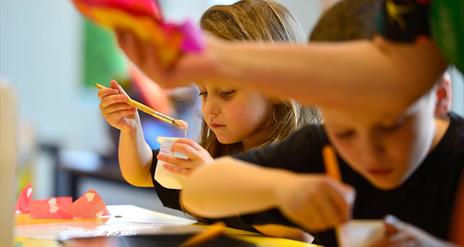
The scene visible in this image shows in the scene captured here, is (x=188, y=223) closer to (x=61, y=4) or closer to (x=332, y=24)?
(x=332, y=24)

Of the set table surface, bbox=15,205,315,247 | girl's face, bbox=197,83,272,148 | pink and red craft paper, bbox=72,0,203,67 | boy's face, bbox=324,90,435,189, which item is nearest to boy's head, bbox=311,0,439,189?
boy's face, bbox=324,90,435,189

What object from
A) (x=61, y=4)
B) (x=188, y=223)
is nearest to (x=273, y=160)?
(x=188, y=223)

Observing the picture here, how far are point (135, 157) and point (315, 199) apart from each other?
746mm

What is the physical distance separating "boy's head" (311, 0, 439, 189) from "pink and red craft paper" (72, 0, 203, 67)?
12 cm

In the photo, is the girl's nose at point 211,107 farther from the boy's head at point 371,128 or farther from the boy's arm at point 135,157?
the boy's head at point 371,128

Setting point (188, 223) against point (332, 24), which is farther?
point (188, 223)

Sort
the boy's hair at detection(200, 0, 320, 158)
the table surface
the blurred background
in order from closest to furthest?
the table surface → the boy's hair at detection(200, 0, 320, 158) → the blurred background

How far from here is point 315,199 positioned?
1.88ft

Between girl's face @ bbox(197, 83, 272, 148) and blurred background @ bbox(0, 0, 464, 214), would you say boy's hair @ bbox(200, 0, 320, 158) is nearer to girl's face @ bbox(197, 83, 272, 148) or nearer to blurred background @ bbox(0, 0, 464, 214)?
girl's face @ bbox(197, 83, 272, 148)

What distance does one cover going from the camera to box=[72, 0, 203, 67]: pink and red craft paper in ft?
1.90

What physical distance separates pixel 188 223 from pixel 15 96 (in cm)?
Result: 44

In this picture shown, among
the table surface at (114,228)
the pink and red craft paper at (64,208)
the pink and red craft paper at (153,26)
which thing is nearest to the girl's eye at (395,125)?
the pink and red craft paper at (153,26)

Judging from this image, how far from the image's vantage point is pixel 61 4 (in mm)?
4285

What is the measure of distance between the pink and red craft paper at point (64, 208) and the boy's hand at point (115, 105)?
0.46 ft
